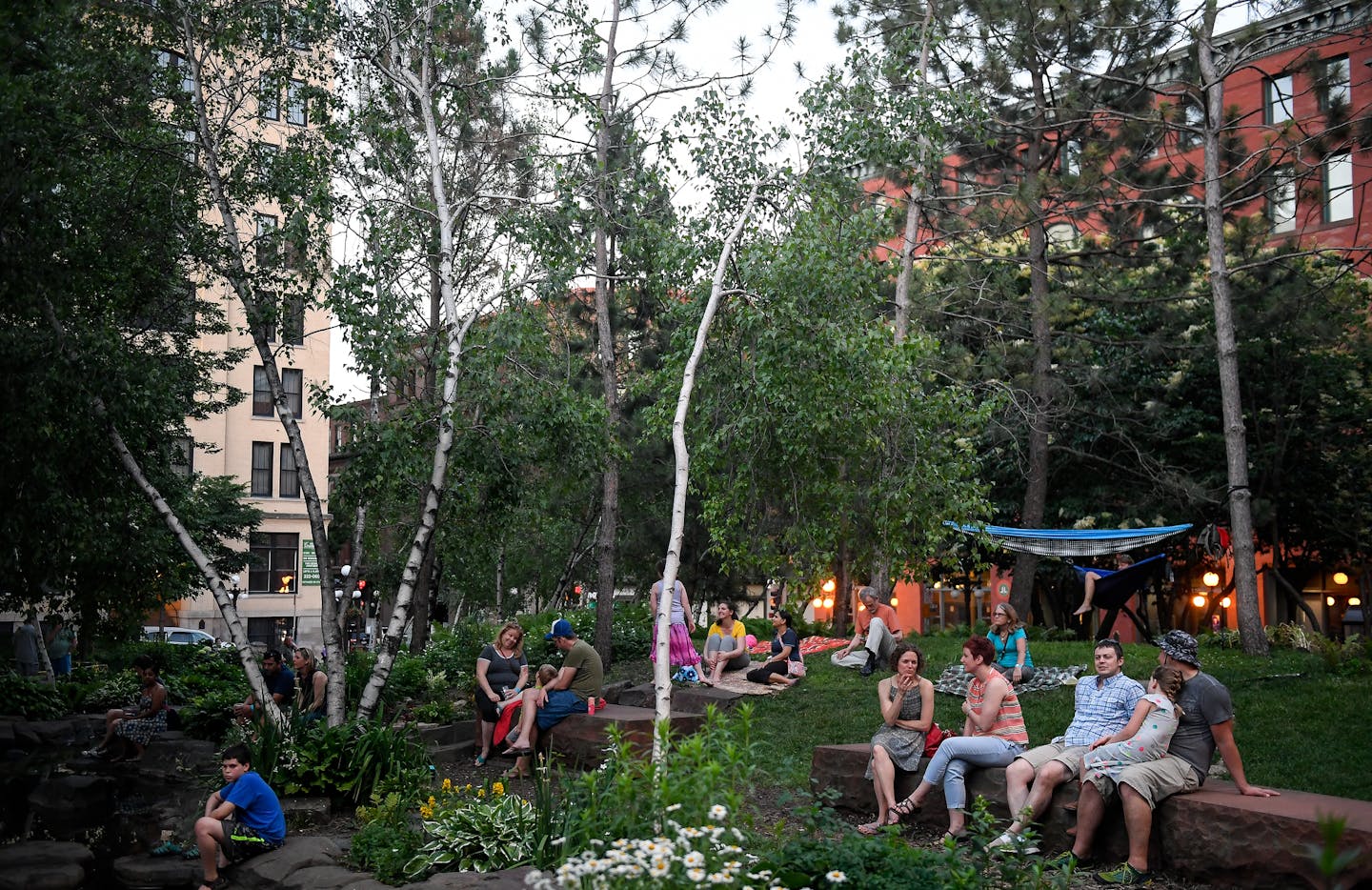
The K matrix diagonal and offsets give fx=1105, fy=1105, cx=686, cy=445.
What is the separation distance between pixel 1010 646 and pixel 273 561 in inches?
1521

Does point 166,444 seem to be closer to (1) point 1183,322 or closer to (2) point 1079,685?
(2) point 1079,685

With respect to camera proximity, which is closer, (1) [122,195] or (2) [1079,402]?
(1) [122,195]

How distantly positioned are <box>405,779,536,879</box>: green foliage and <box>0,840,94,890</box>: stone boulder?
8.43 ft

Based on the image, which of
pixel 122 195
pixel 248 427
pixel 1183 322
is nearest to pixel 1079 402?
pixel 1183 322

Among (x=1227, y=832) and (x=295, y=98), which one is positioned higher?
(x=295, y=98)

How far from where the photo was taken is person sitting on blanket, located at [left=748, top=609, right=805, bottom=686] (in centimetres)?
1445

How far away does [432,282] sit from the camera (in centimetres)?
1509

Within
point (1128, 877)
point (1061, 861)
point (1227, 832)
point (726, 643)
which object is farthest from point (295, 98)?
point (1227, 832)

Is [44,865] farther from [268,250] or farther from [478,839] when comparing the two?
[268,250]

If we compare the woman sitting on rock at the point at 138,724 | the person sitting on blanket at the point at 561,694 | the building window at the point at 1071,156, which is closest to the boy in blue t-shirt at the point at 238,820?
the person sitting on blanket at the point at 561,694

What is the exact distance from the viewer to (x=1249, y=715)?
1109 centimetres

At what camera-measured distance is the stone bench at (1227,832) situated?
5957 millimetres

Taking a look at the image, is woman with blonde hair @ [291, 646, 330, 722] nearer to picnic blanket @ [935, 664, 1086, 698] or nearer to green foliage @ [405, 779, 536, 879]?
green foliage @ [405, 779, 536, 879]

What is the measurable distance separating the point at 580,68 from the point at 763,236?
2.98 m
